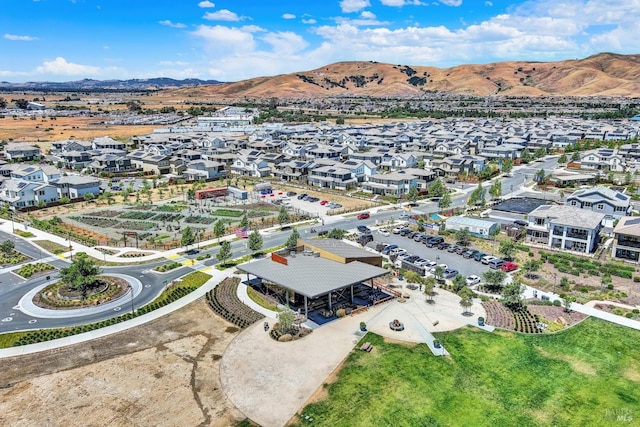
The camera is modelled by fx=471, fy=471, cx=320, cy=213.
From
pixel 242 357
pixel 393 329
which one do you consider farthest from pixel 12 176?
pixel 393 329

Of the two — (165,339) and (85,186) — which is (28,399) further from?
(85,186)

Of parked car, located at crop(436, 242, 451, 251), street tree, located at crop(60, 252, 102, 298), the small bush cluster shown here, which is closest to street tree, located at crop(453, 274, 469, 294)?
parked car, located at crop(436, 242, 451, 251)

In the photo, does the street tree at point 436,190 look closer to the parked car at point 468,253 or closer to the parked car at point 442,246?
the parked car at point 442,246

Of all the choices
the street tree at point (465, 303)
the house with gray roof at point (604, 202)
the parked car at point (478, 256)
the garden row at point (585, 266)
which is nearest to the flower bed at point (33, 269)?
the street tree at point (465, 303)

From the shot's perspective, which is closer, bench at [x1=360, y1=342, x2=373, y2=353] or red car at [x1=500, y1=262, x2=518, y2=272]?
bench at [x1=360, y1=342, x2=373, y2=353]

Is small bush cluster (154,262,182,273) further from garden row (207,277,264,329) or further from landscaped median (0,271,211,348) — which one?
garden row (207,277,264,329)
